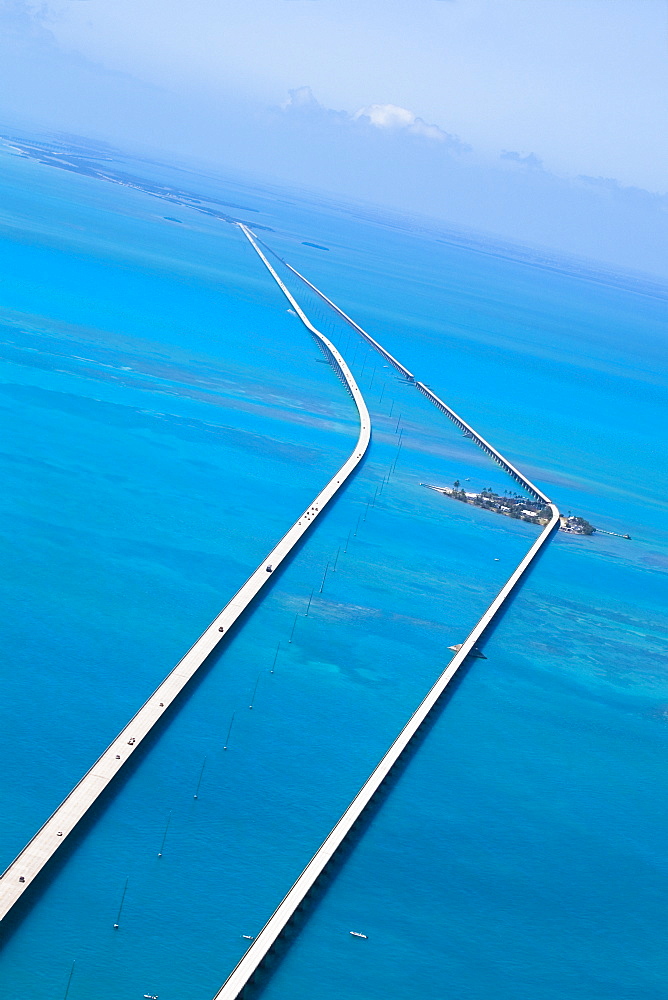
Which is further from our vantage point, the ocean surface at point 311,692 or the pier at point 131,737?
the ocean surface at point 311,692

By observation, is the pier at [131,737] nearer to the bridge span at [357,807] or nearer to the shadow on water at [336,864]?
the bridge span at [357,807]

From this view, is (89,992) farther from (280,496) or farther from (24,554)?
(280,496)

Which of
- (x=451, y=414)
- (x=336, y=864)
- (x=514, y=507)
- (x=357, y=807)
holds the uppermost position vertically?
(x=451, y=414)

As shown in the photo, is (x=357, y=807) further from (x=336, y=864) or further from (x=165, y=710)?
(x=165, y=710)

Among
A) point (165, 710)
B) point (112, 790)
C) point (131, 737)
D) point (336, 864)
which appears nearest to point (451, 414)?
point (165, 710)

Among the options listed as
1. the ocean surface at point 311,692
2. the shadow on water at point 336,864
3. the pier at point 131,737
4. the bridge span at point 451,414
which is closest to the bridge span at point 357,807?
the shadow on water at point 336,864

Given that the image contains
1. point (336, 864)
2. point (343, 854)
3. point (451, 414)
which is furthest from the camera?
point (451, 414)

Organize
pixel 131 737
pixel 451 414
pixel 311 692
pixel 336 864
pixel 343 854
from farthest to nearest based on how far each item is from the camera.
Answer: pixel 451 414
pixel 311 692
pixel 131 737
pixel 343 854
pixel 336 864

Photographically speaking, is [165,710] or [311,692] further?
[311,692]
